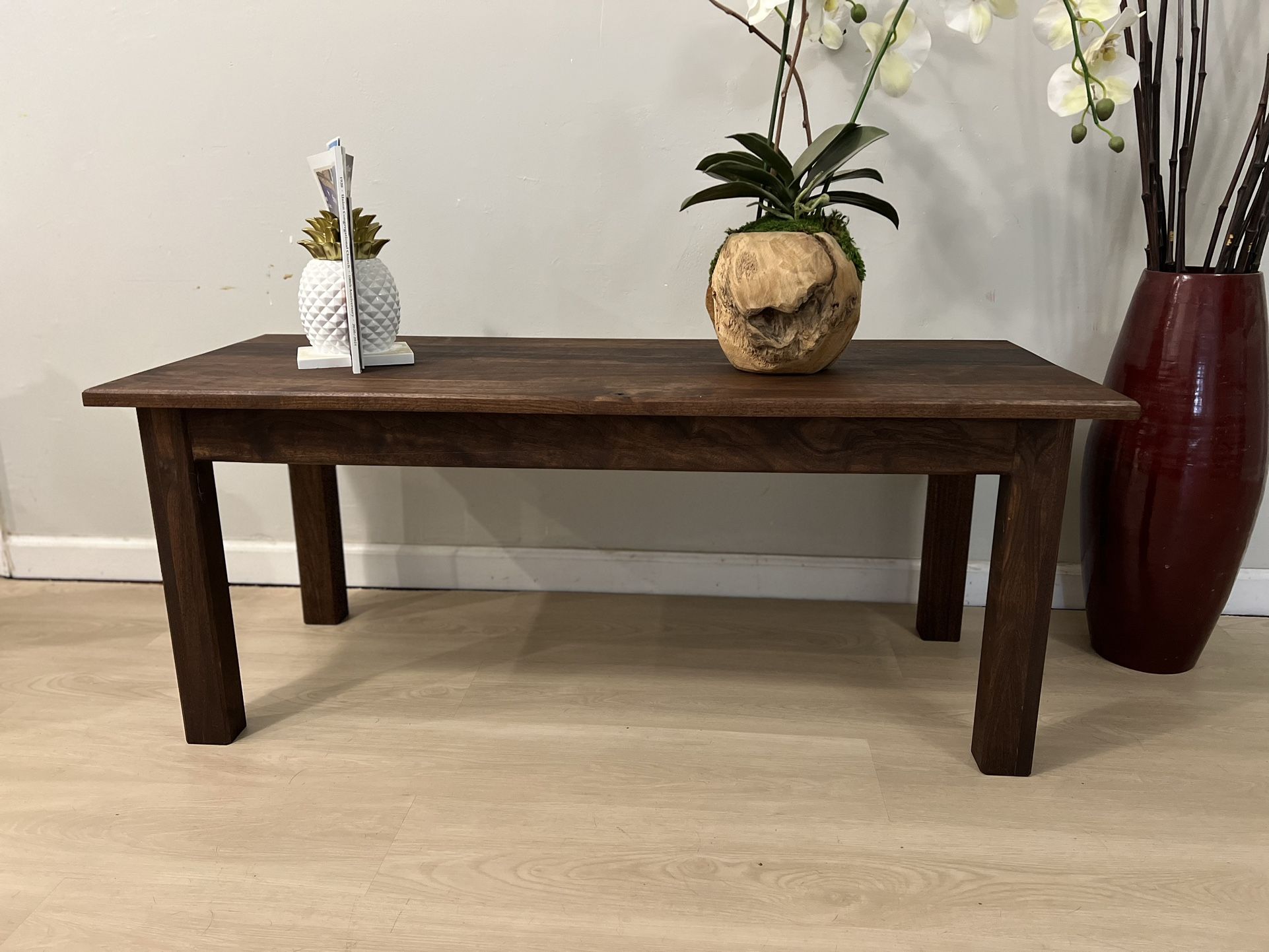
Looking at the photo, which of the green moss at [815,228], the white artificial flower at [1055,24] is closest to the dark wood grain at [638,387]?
the green moss at [815,228]

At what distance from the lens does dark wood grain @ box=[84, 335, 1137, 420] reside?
43.8 inches

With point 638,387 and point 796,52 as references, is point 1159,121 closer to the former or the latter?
point 796,52

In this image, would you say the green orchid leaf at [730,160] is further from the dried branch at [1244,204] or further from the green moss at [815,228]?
the dried branch at [1244,204]

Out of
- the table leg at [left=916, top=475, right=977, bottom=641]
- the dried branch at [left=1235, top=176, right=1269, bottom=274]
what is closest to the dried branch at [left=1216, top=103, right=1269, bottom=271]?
the dried branch at [left=1235, top=176, right=1269, bottom=274]

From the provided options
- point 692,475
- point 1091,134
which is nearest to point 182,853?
point 692,475

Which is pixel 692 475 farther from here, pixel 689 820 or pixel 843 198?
pixel 689 820

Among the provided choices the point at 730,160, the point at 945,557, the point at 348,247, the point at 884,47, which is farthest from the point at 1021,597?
the point at 348,247

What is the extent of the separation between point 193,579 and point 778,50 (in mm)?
1255

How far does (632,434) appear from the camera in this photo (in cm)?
120

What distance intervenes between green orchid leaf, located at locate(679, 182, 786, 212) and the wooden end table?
251mm

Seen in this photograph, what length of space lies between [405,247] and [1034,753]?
144 cm

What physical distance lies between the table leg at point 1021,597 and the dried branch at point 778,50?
67 centimetres

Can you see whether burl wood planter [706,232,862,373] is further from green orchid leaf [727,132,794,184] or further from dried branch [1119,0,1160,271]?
dried branch [1119,0,1160,271]

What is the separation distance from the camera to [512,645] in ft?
5.47
